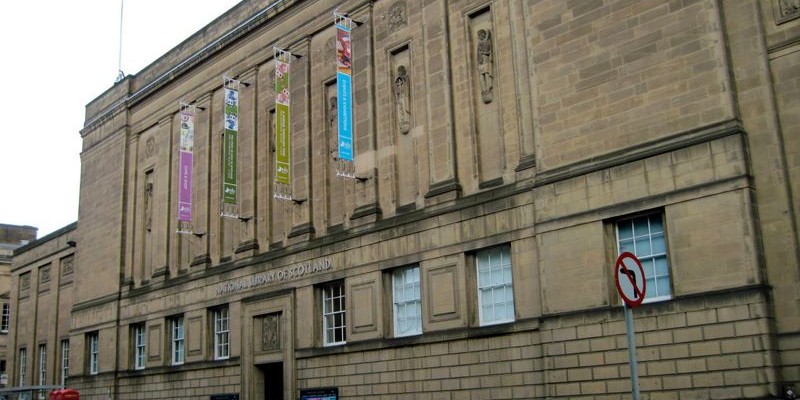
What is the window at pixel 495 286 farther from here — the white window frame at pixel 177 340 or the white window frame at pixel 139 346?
the white window frame at pixel 139 346

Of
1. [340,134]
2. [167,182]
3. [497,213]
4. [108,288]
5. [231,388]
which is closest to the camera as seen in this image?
[497,213]

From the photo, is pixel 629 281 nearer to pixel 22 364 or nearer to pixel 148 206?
pixel 148 206

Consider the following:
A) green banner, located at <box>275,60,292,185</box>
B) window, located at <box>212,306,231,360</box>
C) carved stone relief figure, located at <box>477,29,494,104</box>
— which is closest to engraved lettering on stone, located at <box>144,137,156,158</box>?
window, located at <box>212,306,231,360</box>

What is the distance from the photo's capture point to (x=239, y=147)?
30.3 m

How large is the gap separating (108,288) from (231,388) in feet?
34.1

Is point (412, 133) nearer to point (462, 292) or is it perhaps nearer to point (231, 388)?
point (462, 292)

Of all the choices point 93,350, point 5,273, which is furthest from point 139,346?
point 5,273

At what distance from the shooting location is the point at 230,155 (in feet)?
95.6

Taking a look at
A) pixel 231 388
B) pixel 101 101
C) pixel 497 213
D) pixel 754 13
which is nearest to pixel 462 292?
pixel 497 213

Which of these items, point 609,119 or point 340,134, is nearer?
point 609,119

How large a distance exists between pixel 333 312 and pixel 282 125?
5.81 meters

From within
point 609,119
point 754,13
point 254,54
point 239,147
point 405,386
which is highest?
point 254,54

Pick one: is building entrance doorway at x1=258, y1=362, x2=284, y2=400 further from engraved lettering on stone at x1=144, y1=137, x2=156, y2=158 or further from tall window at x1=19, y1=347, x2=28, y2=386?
tall window at x1=19, y1=347, x2=28, y2=386

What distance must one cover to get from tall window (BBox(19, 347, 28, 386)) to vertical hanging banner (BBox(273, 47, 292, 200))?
25.3 metres
